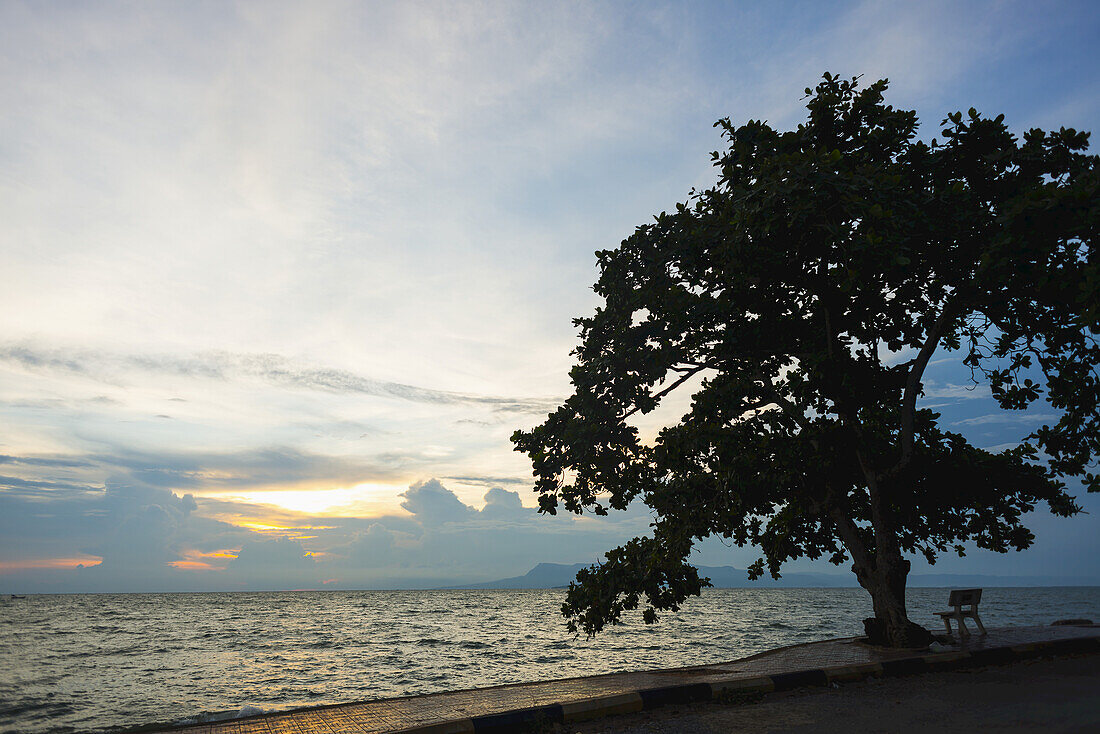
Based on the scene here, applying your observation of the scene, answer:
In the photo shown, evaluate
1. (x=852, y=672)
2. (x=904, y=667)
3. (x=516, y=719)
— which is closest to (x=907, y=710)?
(x=852, y=672)

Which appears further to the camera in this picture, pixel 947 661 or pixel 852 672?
pixel 947 661

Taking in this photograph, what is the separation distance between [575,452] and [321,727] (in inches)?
320

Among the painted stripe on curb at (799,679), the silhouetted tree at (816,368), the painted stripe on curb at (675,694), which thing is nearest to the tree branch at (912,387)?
the silhouetted tree at (816,368)

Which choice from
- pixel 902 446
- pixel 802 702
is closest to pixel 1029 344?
pixel 902 446

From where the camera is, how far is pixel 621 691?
31.4ft

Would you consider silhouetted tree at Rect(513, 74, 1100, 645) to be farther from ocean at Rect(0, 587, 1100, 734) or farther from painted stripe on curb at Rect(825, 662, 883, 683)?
ocean at Rect(0, 587, 1100, 734)

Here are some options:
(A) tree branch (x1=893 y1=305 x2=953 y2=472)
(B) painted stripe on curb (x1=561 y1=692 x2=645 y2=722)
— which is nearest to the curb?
(B) painted stripe on curb (x1=561 y1=692 x2=645 y2=722)

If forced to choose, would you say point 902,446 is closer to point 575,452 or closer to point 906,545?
point 906,545

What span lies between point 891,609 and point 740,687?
674cm

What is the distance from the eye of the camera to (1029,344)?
13.6 m

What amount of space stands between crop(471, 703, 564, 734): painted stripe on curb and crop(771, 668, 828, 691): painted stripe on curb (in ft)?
12.9

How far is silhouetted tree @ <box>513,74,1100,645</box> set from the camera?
1260cm

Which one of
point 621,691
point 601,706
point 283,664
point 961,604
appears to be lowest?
point 283,664

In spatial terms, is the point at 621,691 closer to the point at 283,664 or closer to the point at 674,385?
the point at 674,385
